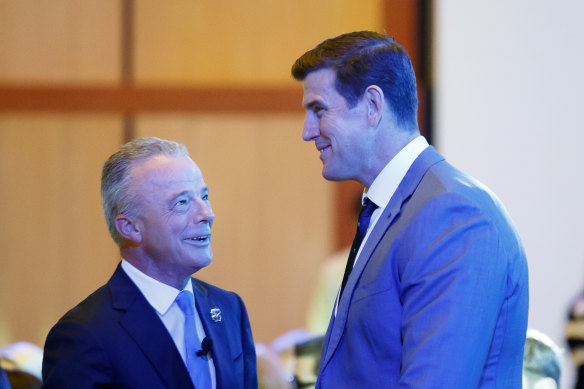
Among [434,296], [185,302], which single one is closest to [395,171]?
[434,296]

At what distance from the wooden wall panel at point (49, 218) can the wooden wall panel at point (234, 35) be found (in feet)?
1.57

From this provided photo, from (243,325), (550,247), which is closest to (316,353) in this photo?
(243,325)

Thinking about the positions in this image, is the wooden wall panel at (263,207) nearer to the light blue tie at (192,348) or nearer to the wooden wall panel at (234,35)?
the wooden wall panel at (234,35)

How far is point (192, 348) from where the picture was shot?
5.65 feet

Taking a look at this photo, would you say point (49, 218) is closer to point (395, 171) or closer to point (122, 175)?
point (122, 175)

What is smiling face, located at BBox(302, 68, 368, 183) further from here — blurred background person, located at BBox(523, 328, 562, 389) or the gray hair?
blurred background person, located at BBox(523, 328, 562, 389)

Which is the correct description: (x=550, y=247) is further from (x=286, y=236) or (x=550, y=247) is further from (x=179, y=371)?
(x=179, y=371)

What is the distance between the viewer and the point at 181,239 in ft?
5.67

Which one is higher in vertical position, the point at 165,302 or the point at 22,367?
the point at 165,302

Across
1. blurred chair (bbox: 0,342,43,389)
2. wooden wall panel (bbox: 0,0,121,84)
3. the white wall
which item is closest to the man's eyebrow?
blurred chair (bbox: 0,342,43,389)

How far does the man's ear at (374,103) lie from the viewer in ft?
4.72

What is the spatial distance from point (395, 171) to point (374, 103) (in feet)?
0.45

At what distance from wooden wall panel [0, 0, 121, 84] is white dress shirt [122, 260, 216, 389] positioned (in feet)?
9.24

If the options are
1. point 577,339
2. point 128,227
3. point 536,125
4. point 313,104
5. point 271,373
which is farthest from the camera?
point 536,125
